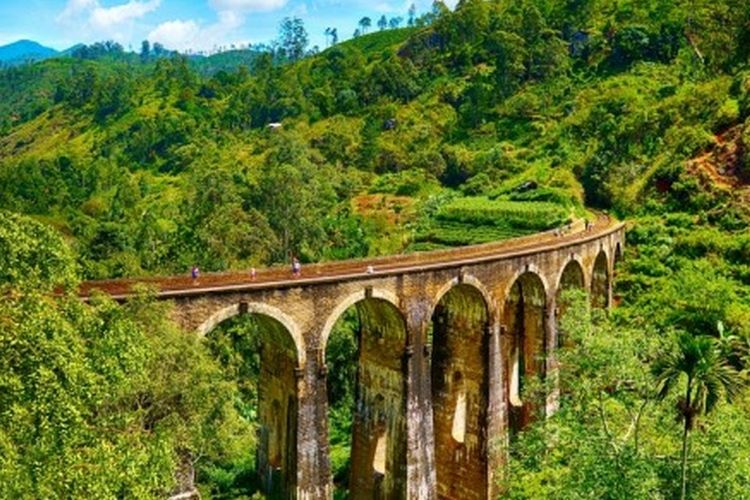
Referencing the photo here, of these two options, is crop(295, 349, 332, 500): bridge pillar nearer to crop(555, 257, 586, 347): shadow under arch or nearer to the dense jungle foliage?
the dense jungle foliage

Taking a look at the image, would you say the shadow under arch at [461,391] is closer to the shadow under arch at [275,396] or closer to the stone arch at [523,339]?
the stone arch at [523,339]

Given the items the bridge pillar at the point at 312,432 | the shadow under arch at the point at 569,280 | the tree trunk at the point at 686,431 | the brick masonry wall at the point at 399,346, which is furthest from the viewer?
the shadow under arch at the point at 569,280

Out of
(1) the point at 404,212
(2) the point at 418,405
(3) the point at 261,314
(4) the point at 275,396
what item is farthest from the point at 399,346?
(1) the point at 404,212

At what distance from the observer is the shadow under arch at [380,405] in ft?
86.8

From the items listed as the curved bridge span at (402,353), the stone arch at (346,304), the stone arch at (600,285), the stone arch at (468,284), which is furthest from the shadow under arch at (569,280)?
the stone arch at (346,304)

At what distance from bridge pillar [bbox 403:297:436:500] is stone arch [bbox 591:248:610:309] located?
68.7 feet

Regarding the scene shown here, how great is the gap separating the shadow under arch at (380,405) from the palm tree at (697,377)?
1070cm

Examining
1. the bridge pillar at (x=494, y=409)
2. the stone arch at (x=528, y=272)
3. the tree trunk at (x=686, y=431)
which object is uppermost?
the stone arch at (x=528, y=272)

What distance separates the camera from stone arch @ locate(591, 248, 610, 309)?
145 ft

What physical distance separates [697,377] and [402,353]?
38.4 feet

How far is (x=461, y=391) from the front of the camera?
31.2m

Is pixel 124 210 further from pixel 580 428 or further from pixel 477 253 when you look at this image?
pixel 580 428

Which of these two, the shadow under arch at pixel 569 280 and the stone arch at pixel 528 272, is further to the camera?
the shadow under arch at pixel 569 280

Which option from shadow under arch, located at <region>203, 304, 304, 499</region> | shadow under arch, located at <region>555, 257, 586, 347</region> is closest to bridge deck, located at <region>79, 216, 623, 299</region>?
shadow under arch, located at <region>203, 304, 304, 499</region>
